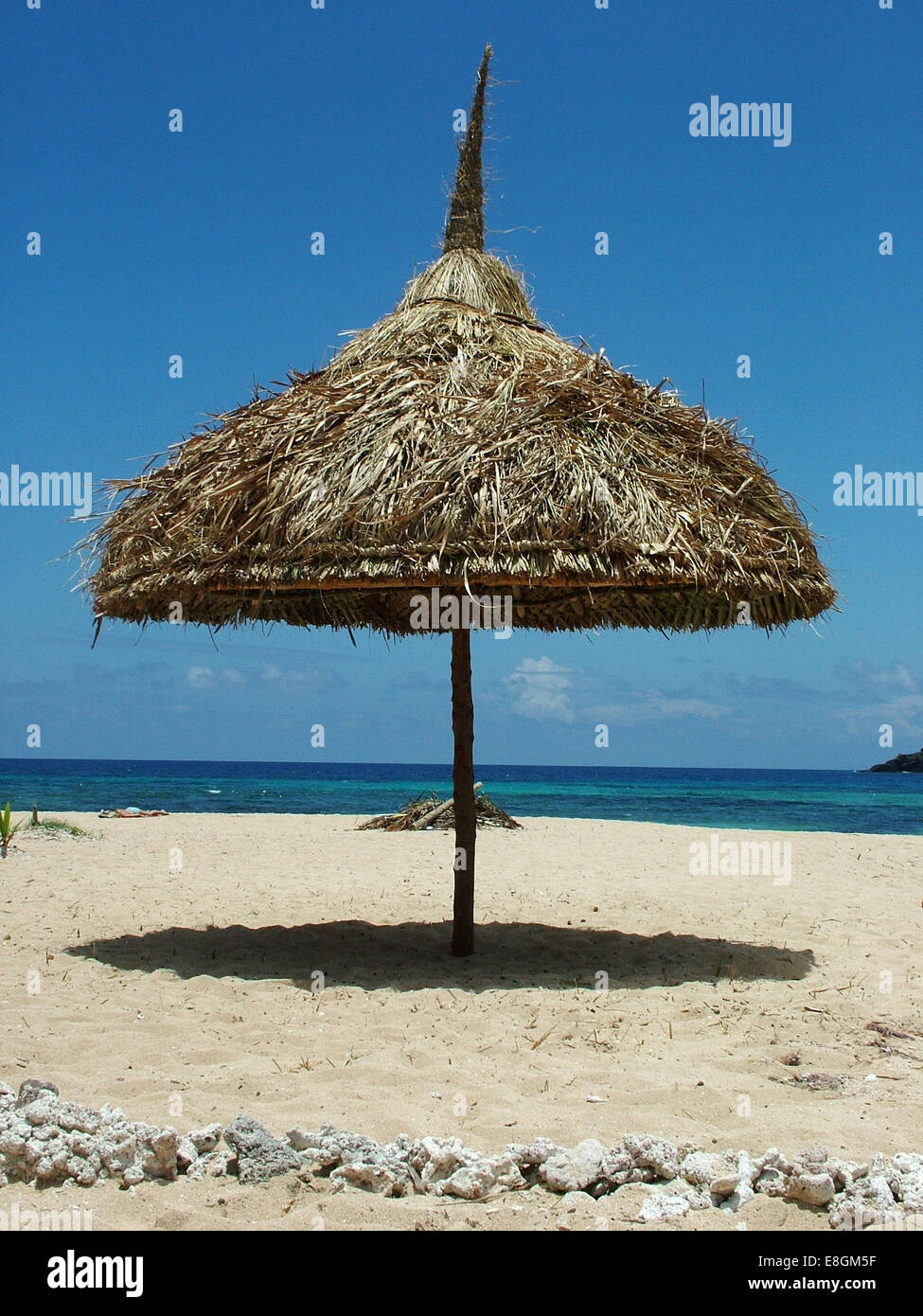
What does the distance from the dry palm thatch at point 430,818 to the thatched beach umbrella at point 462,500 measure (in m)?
8.18

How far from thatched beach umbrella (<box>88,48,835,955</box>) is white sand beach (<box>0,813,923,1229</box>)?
1214 mm

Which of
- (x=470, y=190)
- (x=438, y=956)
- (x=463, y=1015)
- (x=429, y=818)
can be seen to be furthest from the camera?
(x=429, y=818)

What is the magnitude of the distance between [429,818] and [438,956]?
27.0 feet

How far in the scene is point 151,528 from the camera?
5887 millimetres

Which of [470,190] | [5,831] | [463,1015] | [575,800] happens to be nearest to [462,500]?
[463,1015]

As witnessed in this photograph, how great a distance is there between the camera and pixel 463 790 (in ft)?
21.3

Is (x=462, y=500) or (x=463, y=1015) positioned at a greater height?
(x=462, y=500)

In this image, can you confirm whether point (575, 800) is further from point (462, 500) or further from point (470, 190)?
point (462, 500)

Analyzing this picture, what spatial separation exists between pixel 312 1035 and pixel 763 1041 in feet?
6.85

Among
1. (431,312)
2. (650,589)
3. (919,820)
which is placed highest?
(431,312)

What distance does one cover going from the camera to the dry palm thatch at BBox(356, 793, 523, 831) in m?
14.7
